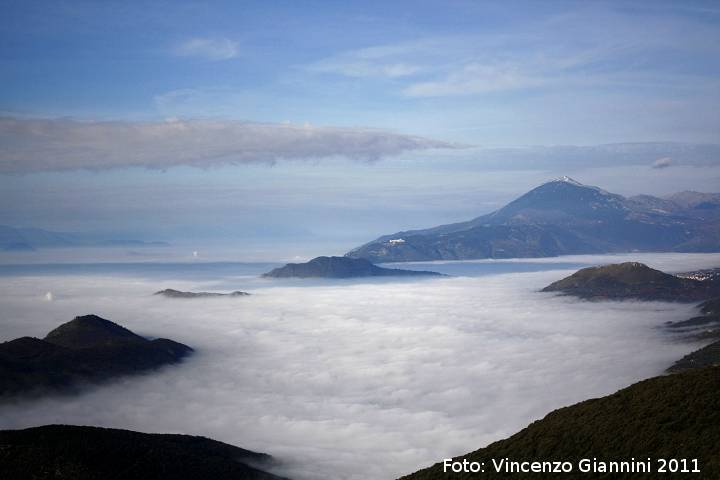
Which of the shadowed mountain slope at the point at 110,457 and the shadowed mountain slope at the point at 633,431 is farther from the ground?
the shadowed mountain slope at the point at 633,431

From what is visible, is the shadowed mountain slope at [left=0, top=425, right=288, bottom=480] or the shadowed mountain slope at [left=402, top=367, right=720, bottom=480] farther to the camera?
the shadowed mountain slope at [left=0, top=425, right=288, bottom=480]

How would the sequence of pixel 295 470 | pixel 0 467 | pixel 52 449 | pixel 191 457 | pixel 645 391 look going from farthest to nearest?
1. pixel 295 470
2. pixel 191 457
3. pixel 52 449
4. pixel 0 467
5. pixel 645 391

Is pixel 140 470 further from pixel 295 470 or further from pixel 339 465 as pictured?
pixel 339 465

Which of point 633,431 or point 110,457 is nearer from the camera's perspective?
point 633,431

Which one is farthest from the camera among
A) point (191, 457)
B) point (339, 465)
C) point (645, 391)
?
point (339, 465)

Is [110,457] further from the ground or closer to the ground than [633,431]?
closer to the ground

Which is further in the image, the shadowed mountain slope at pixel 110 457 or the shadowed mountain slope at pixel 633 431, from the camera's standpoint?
the shadowed mountain slope at pixel 110 457

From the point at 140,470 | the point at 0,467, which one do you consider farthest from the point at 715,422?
the point at 0,467

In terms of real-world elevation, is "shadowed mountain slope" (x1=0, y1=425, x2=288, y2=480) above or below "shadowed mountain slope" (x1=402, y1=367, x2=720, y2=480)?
below

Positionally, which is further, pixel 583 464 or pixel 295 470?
pixel 295 470

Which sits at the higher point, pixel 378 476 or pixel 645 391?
pixel 645 391

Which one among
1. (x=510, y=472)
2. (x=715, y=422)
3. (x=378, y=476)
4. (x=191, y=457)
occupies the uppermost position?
(x=715, y=422)
